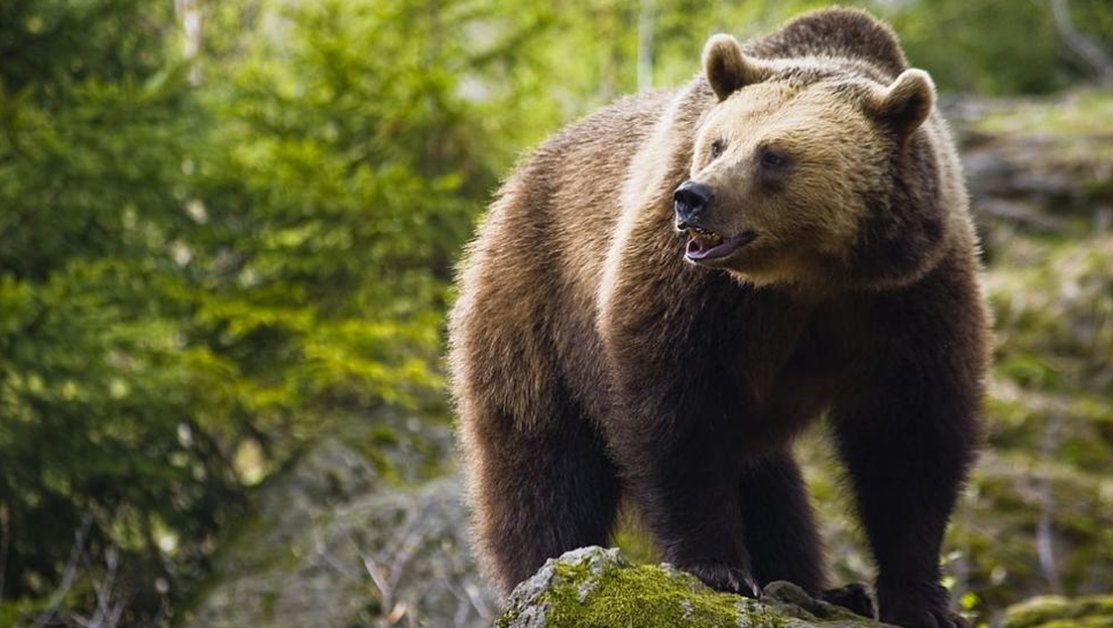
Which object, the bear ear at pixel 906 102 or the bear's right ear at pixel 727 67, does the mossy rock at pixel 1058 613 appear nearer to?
the bear ear at pixel 906 102

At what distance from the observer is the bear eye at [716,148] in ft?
15.7

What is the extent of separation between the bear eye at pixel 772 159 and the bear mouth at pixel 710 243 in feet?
0.75

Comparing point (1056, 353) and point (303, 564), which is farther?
point (1056, 353)

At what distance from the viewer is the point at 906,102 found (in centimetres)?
480

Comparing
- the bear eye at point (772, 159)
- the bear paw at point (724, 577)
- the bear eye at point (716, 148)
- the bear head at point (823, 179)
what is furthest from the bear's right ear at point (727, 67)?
the bear paw at point (724, 577)

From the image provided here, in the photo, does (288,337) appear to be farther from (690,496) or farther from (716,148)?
(716,148)

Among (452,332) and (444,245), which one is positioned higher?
(452,332)

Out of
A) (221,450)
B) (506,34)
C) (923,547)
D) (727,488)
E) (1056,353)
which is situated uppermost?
(727,488)

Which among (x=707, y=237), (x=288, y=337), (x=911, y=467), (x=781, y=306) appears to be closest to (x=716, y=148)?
(x=707, y=237)

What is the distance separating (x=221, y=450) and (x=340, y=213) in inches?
84.9

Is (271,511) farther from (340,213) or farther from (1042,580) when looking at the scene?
(1042,580)

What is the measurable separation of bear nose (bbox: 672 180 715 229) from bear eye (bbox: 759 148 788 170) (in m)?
0.29

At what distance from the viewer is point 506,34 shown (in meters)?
12.8

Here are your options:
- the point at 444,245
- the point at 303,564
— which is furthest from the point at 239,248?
the point at 303,564
